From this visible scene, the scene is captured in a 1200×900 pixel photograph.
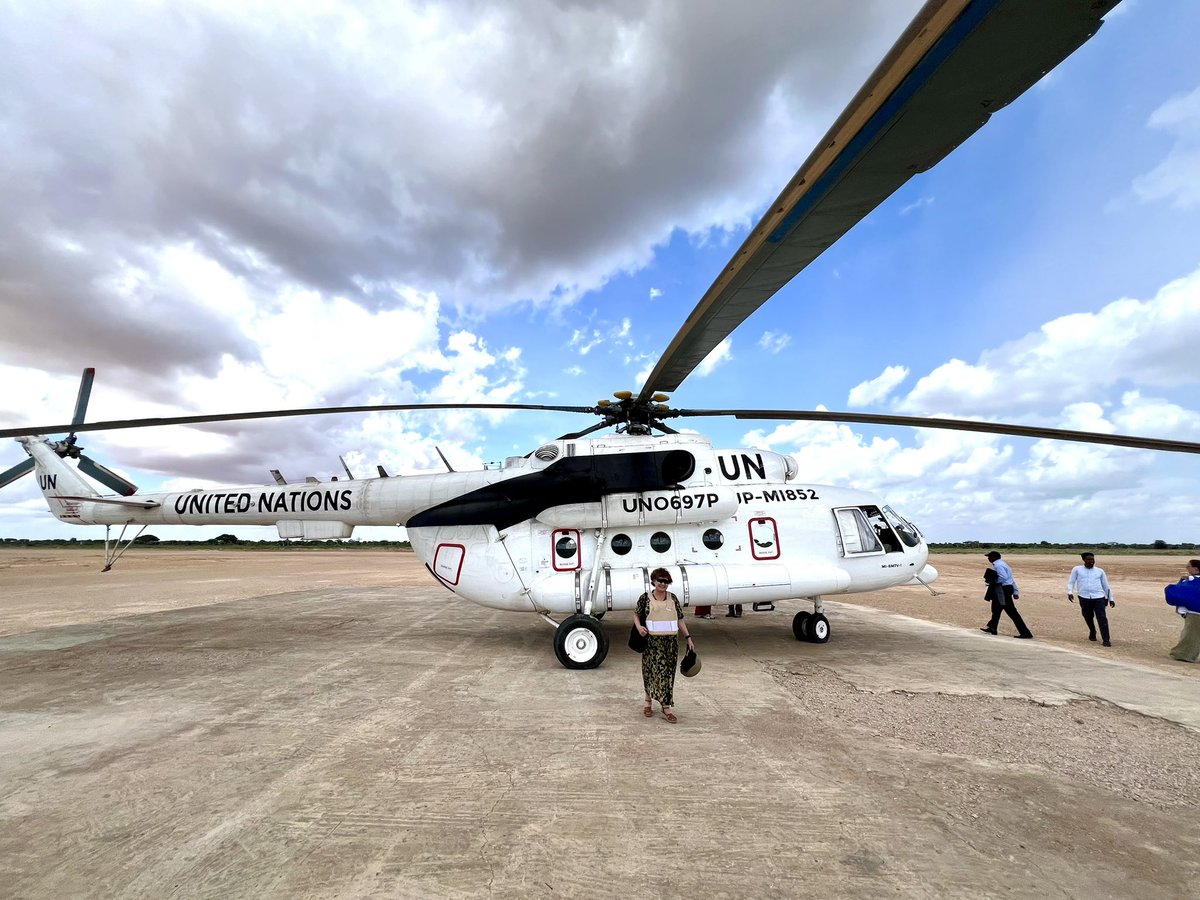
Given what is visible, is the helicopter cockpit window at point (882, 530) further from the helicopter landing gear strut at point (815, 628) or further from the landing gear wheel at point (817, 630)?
the landing gear wheel at point (817, 630)

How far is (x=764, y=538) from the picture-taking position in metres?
8.21

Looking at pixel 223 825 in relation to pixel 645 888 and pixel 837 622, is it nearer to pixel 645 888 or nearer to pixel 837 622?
pixel 645 888

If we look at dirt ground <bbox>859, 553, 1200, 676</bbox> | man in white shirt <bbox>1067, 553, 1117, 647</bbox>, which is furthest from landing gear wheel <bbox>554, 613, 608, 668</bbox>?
man in white shirt <bbox>1067, 553, 1117, 647</bbox>

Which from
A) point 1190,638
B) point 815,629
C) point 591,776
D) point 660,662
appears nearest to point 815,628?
point 815,629

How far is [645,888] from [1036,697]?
5.57 meters

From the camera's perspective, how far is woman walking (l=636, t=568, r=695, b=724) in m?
4.87

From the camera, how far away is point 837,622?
11445 millimetres

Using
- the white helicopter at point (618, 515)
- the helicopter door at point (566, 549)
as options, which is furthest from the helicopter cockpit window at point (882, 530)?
the helicopter door at point (566, 549)

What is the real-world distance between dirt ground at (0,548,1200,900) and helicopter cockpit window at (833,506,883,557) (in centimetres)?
169

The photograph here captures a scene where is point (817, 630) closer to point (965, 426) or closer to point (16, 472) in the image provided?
point (965, 426)

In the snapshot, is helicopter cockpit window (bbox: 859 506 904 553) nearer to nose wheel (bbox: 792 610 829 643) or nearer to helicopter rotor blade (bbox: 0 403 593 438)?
nose wheel (bbox: 792 610 829 643)

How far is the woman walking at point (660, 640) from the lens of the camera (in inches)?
192

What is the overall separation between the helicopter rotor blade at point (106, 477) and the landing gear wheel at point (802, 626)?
43.2 ft

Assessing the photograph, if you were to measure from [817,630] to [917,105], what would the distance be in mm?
8212
